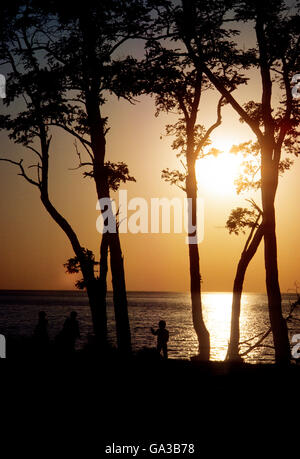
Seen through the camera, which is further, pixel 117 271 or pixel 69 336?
pixel 117 271

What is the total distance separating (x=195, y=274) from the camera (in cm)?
2136

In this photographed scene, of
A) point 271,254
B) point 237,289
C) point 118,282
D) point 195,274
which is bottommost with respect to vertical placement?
point 237,289

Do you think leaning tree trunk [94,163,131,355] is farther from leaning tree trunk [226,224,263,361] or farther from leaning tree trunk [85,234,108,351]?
leaning tree trunk [226,224,263,361]

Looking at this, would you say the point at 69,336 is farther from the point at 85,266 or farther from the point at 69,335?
the point at 85,266

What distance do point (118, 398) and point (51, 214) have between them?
10055mm

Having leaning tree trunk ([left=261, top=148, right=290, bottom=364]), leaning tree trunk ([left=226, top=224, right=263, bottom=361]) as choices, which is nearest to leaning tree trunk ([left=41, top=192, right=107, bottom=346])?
leaning tree trunk ([left=226, top=224, right=263, bottom=361])

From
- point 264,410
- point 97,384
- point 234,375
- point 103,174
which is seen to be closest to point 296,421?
point 264,410

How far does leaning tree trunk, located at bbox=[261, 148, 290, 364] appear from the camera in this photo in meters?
16.1

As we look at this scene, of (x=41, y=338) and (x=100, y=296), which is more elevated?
(x=100, y=296)

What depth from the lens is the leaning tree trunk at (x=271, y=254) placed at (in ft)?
53.0

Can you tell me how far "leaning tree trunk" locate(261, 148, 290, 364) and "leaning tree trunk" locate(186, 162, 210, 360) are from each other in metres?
4.67

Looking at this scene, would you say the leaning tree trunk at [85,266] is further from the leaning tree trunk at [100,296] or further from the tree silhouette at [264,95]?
the tree silhouette at [264,95]

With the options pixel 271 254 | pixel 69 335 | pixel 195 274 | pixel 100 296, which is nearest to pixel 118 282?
pixel 100 296

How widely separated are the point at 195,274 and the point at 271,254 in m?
5.64
